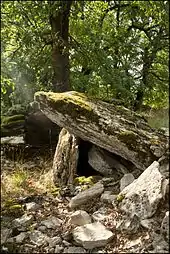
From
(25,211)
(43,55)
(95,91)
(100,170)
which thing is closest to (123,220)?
(25,211)

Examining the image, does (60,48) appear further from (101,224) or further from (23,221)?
(101,224)

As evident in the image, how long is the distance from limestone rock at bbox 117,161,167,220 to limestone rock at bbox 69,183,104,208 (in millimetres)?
627

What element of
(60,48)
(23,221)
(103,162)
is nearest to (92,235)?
(23,221)

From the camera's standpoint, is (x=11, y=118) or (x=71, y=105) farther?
(x=11, y=118)

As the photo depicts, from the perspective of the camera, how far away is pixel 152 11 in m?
11.1

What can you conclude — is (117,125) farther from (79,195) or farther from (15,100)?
(15,100)

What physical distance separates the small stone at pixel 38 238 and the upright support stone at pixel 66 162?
155 centimetres

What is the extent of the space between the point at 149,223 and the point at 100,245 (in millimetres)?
611

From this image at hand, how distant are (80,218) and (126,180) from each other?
1048 millimetres

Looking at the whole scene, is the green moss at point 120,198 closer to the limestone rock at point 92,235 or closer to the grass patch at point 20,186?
the limestone rock at point 92,235

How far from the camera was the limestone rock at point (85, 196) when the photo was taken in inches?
193

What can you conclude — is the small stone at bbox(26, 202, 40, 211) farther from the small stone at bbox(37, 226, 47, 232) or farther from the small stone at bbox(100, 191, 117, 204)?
the small stone at bbox(100, 191, 117, 204)

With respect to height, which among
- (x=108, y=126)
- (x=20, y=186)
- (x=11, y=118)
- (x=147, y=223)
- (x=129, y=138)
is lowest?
(x=20, y=186)

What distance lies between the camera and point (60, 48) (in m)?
9.47
